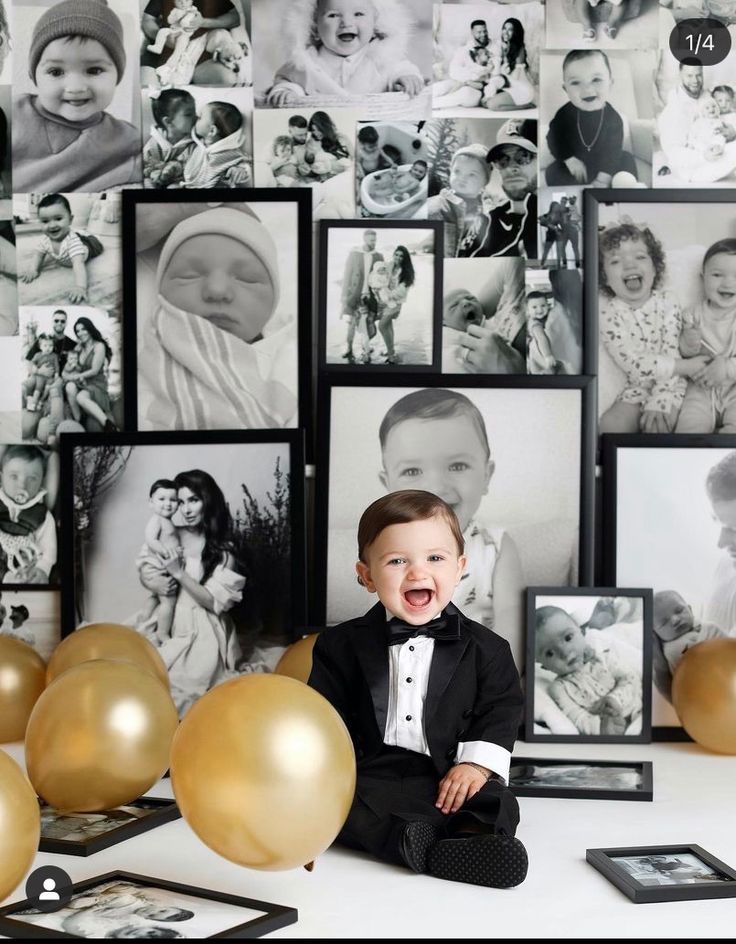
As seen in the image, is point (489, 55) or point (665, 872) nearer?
point (665, 872)

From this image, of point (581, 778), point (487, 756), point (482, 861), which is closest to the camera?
point (482, 861)

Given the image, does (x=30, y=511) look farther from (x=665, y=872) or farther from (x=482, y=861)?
(x=665, y=872)

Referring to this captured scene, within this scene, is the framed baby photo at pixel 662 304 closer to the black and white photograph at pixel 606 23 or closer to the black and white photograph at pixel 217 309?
the black and white photograph at pixel 606 23

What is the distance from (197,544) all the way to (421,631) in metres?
0.82

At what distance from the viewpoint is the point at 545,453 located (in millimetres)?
2410

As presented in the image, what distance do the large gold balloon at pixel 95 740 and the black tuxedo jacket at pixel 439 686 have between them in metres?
0.28

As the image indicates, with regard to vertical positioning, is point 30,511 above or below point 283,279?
below

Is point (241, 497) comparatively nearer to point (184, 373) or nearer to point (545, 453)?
point (184, 373)

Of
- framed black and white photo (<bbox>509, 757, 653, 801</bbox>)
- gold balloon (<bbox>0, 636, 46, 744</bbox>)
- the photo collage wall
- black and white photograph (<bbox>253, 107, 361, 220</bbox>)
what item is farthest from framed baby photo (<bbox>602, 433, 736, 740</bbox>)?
gold balloon (<bbox>0, 636, 46, 744</bbox>)

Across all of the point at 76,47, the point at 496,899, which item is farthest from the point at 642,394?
the point at 76,47

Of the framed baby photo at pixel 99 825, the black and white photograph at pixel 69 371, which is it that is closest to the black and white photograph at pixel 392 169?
the black and white photograph at pixel 69 371

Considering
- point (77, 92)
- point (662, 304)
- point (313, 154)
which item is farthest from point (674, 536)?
point (77, 92)

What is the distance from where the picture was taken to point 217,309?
2461 mm

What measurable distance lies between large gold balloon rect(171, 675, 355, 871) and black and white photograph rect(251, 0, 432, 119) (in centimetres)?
150
